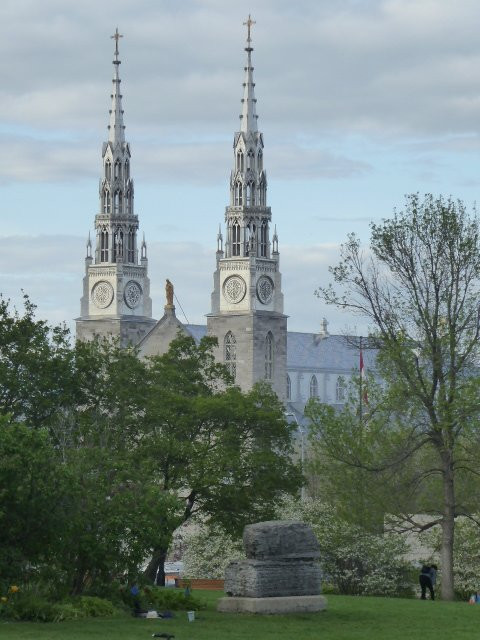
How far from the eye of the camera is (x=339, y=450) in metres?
53.9

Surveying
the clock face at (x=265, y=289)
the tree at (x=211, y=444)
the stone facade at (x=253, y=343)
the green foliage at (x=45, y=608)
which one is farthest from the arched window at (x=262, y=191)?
the green foliage at (x=45, y=608)

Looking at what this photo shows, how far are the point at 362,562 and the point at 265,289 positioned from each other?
80989 millimetres

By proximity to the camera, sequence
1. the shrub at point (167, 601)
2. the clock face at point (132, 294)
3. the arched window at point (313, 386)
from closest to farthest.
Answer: the shrub at point (167, 601)
the clock face at point (132, 294)
the arched window at point (313, 386)

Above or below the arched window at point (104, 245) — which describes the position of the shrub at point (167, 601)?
below

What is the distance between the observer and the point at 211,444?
201 ft

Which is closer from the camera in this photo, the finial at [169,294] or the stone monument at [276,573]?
the stone monument at [276,573]

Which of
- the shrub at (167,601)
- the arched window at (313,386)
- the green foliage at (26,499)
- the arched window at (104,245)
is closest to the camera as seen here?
the green foliage at (26,499)

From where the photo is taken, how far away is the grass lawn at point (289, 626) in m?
36.6

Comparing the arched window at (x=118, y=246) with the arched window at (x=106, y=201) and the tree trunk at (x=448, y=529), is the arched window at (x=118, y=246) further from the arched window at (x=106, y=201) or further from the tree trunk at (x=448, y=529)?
the tree trunk at (x=448, y=529)

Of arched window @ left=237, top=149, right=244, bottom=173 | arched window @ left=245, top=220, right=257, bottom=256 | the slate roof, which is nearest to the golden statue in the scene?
arched window @ left=245, top=220, right=257, bottom=256

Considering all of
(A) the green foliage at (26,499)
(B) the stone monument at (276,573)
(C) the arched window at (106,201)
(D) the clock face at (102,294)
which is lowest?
(B) the stone monument at (276,573)

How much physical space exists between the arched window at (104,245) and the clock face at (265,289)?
18047mm

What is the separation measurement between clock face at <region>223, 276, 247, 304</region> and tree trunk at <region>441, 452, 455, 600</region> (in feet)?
297

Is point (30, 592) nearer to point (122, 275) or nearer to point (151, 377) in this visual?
point (151, 377)
